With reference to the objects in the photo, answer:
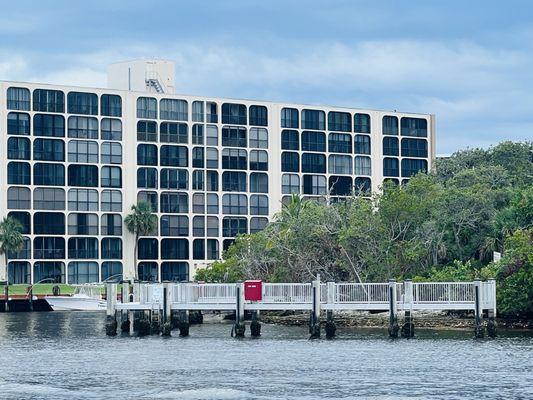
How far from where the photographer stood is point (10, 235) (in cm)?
15200

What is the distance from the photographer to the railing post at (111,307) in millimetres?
82062

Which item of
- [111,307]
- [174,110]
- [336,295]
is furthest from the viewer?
[174,110]

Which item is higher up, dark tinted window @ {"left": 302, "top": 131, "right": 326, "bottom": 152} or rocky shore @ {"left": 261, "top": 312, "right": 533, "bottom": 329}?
dark tinted window @ {"left": 302, "top": 131, "right": 326, "bottom": 152}

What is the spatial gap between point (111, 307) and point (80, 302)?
2155 inches

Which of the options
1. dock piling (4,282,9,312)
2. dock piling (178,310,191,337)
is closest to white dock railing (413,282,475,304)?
dock piling (178,310,191,337)

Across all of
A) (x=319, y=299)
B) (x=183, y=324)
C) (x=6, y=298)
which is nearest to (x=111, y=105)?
(x=6, y=298)

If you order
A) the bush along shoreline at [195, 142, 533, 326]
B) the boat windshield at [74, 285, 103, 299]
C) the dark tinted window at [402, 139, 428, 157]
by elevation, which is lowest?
the boat windshield at [74, 285, 103, 299]

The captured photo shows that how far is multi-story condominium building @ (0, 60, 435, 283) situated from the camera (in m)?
159

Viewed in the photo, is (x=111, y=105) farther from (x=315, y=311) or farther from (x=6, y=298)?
(x=315, y=311)

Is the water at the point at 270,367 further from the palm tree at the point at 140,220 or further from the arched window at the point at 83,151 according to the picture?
the arched window at the point at 83,151

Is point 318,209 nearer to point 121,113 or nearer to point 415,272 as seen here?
Answer: point 415,272

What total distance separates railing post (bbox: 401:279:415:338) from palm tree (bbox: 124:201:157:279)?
88745 millimetres

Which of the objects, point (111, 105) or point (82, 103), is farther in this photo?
point (111, 105)

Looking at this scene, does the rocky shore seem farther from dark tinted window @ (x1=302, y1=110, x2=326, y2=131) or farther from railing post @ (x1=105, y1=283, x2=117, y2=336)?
dark tinted window @ (x1=302, y1=110, x2=326, y2=131)
